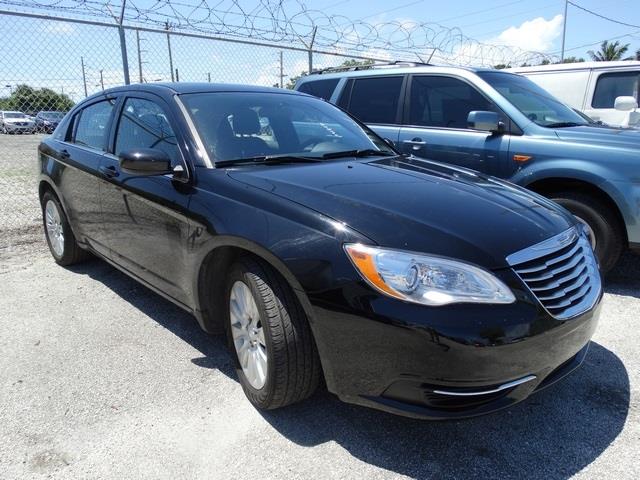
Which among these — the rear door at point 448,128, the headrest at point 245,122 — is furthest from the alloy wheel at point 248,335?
the rear door at point 448,128

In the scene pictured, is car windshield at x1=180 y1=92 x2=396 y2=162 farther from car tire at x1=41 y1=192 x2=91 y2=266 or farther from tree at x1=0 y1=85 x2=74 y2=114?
tree at x1=0 y1=85 x2=74 y2=114

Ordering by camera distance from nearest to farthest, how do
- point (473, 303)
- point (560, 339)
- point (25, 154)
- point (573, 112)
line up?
point (473, 303) < point (560, 339) < point (573, 112) < point (25, 154)

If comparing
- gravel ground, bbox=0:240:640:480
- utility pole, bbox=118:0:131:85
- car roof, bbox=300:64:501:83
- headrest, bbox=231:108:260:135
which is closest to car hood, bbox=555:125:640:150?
car roof, bbox=300:64:501:83

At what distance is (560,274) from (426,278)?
2.22 feet

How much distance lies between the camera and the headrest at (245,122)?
10.0 feet

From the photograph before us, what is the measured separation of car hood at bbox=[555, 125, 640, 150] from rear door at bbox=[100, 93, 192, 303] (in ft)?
10.2

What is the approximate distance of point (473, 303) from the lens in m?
1.91

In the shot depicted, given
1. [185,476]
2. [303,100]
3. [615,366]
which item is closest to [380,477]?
[185,476]

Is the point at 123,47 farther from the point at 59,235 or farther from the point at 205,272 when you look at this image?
the point at 205,272

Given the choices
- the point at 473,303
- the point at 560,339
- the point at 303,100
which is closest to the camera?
the point at 473,303

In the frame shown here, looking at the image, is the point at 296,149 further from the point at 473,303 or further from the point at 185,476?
the point at 185,476

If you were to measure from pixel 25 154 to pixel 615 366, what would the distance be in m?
15.9

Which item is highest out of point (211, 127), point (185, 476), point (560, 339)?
point (211, 127)

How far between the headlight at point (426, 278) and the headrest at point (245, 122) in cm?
141
